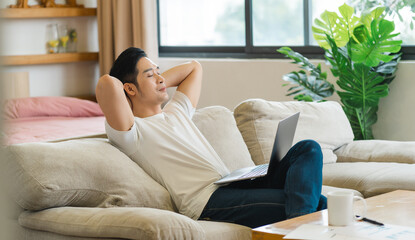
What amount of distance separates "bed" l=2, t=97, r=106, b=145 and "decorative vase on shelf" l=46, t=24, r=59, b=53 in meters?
0.69

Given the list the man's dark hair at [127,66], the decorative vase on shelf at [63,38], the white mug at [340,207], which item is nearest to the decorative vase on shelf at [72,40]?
the decorative vase on shelf at [63,38]

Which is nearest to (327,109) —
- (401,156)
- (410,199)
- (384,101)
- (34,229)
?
(401,156)

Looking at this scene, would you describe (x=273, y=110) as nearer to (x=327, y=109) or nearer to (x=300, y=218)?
(x=327, y=109)

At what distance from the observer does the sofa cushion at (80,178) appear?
1879 mm

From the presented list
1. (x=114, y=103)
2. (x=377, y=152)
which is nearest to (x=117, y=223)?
(x=114, y=103)

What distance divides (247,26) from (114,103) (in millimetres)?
2848

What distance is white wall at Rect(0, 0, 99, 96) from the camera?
525cm

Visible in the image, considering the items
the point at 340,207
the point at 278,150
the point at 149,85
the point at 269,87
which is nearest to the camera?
the point at 340,207

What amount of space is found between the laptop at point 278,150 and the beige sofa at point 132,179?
0.66ft

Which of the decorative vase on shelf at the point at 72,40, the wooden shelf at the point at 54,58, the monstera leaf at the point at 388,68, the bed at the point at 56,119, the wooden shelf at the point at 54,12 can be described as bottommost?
the bed at the point at 56,119

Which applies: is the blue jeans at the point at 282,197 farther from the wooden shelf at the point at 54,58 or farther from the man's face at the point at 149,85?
the wooden shelf at the point at 54,58

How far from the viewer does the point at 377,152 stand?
9.85 ft

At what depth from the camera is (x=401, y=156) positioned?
2924 millimetres

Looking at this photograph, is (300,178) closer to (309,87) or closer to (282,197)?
(282,197)
